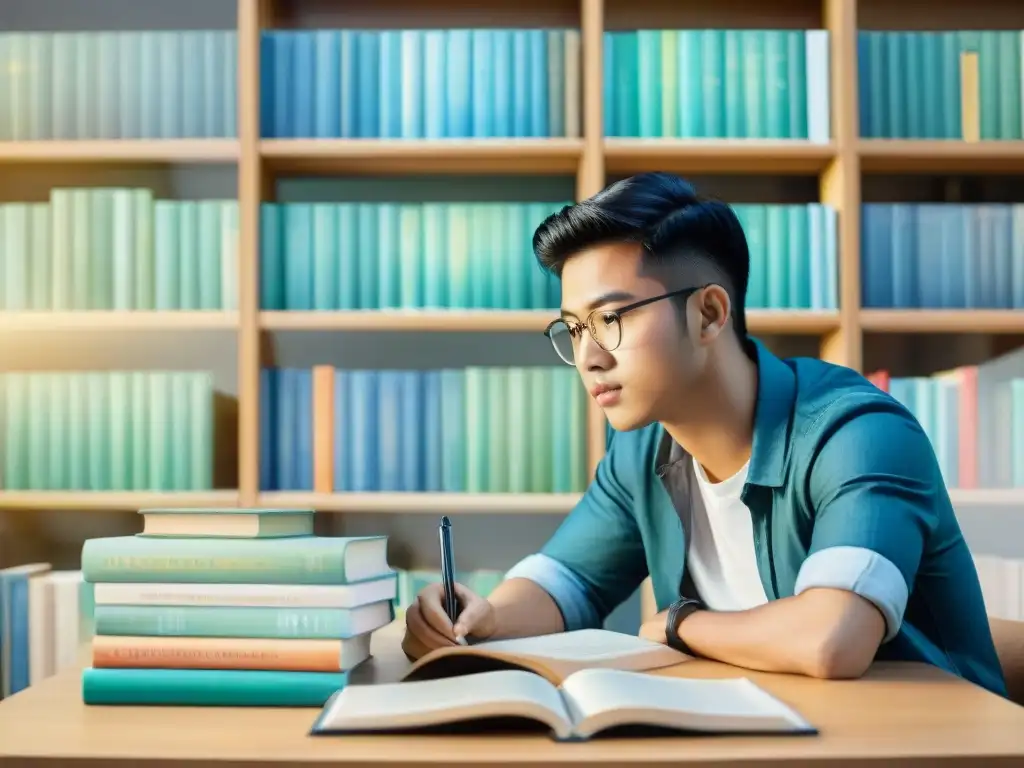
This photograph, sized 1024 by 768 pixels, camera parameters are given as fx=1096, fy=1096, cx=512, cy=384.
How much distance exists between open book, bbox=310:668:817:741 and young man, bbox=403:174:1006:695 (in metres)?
0.23

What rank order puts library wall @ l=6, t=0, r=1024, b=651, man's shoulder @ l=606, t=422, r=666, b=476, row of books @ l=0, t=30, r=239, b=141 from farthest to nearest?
1. library wall @ l=6, t=0, r=1024, b=651
2. row of books @ l=0, t=30, r=239, b=141
3. man's shoulder @ l=606, t=422, r=666, b=476

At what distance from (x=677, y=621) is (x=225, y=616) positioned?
0.45 meters

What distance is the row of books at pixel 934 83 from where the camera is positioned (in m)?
2.54

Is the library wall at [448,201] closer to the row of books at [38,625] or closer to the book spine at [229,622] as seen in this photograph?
the row of books at [38,625]

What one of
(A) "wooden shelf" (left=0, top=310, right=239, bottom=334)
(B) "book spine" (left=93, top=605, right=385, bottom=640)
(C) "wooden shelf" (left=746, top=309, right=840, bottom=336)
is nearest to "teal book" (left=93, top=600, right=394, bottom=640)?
(B) "book spine" (left=93, top=605, right=385, bottom=640)

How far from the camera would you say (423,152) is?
2525 mm

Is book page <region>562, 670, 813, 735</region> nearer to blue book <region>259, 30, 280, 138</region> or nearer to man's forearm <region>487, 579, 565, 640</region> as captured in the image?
man's forearm <region>487, 579, 565, 640</region>

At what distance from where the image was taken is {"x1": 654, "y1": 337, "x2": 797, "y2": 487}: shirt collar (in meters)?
1.33

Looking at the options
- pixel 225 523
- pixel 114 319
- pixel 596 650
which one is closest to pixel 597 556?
pixel 596 650

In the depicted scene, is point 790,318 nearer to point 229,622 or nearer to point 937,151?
point 937,151

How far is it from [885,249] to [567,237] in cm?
144

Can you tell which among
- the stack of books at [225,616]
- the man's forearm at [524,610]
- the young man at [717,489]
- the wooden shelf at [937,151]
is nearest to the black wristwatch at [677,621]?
the young man at [717,489]

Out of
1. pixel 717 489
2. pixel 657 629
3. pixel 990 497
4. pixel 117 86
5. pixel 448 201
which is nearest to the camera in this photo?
pixel 657 629

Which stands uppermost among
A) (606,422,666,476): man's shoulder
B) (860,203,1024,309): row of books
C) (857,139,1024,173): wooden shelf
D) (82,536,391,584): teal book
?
(857,139,1024,173): wooden shelf
